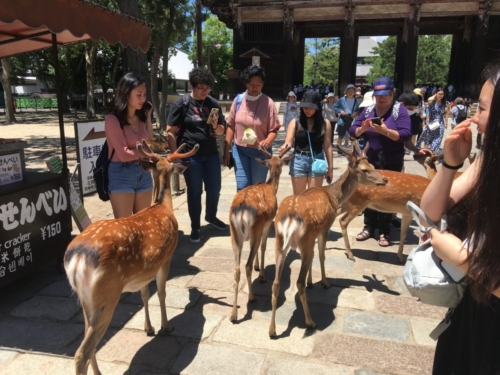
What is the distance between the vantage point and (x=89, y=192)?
5.20 metres

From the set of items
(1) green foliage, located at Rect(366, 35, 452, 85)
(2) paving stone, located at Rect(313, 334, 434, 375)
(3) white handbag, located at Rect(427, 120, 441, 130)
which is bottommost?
(2) paving stone, located at Rect(313, 334, 434, 375)

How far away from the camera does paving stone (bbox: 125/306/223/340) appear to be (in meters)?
3.17

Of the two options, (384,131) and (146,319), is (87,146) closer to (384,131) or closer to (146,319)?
(146,319)

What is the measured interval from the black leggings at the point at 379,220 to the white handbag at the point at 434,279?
11.7 ft

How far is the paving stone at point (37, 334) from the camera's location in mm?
3002

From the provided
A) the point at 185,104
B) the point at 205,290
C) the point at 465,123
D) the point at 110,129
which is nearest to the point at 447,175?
the point at 465,123

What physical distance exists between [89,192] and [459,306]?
462 centimetres

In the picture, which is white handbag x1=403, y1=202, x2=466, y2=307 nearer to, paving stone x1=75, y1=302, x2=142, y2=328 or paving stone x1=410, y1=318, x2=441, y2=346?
paving stone x1=410, y1=318, x2=441, y2=346

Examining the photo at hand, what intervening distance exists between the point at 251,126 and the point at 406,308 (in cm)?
253

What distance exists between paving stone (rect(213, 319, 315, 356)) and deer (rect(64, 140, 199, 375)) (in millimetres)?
464

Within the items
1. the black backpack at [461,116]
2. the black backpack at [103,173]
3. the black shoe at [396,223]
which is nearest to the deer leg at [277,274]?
the black backpack at [103,173]

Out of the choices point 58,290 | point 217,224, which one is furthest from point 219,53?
point 58,290

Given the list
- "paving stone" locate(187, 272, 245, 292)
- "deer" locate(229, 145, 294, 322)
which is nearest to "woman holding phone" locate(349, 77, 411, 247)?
"deer" locate(229, 145, 294, 322)

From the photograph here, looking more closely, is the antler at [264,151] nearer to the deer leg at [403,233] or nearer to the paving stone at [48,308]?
the deer leg at [403,233]
